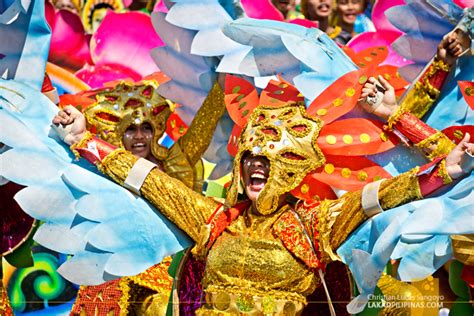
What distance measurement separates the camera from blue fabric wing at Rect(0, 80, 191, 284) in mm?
5199

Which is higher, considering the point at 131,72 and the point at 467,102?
the point at 467,102

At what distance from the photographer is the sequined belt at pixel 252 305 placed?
16.5 feet

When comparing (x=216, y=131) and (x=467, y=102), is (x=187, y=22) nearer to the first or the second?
(x=216, y=131)

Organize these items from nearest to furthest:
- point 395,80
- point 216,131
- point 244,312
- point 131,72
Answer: point 244,312 → point 395,80 → point 216,131 → point 131,72

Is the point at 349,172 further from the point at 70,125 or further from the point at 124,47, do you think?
the point at 124,47

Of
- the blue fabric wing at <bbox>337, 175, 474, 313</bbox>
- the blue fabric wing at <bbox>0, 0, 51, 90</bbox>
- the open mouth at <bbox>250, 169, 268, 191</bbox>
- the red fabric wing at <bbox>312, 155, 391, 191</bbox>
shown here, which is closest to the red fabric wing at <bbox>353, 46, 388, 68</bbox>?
the red fabric wing at <bbox>312, 155, 391, 191</bbox>

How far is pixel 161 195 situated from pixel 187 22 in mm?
1078

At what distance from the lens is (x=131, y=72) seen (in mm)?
7309

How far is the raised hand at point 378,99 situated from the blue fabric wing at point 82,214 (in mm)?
956

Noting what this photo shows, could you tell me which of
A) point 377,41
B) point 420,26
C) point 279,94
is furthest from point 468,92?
point 377,41

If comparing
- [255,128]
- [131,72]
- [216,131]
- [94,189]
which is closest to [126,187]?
[94,189]

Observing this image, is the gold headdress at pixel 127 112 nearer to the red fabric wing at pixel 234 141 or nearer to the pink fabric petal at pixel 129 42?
the red fabric wing at pixel 234 141

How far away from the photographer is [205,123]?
20.4ft

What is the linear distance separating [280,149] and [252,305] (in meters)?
0.63
